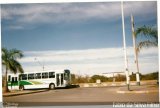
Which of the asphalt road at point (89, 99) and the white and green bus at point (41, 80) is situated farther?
the white and green bus at point (41, 80)

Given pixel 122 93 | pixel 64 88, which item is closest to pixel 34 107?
pixel 122 93

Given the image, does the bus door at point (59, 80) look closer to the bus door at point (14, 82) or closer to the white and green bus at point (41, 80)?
the white and green bus at point (41, 80)

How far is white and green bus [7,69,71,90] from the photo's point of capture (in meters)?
16.5

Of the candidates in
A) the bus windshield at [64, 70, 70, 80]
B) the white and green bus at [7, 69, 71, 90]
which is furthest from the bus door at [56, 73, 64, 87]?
the bus windshield at [64, 70, 70, 80]

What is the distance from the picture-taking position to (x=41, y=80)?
56.3ft

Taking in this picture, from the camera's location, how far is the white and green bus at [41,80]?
16484mm

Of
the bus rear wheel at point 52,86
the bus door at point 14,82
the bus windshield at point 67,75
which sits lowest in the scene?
the bus rear wheel at point 52,86

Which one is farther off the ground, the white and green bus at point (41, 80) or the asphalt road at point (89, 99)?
the white and green bus at point (41, 80)

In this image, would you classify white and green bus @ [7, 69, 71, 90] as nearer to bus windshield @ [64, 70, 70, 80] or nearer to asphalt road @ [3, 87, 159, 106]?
bus windshield @ [64, 70, 70, 80]

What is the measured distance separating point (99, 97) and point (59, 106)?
213cm

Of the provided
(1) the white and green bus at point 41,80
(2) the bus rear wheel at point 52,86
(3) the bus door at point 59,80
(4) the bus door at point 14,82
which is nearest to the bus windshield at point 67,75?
(1) the white and green bus at point 41,80

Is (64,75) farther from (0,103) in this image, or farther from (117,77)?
(0,103)

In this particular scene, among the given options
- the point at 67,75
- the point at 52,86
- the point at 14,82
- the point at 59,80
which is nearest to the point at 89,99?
the point at 67,75

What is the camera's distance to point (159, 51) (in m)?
12.0
